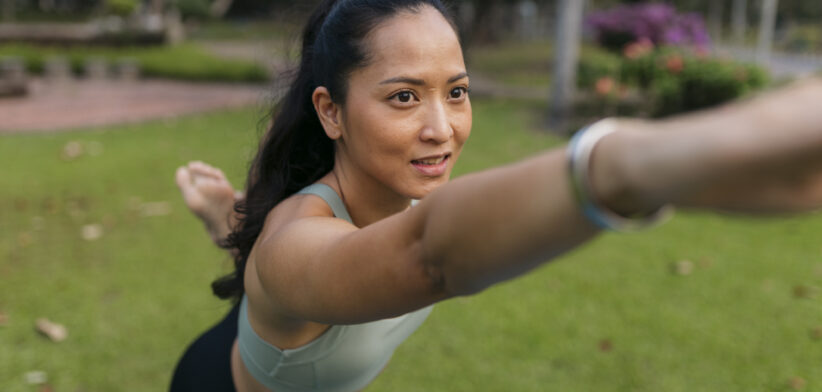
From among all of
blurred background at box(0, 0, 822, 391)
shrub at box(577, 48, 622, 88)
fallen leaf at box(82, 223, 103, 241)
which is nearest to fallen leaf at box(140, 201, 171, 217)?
blurred background at box(0, 0, 822, 391)

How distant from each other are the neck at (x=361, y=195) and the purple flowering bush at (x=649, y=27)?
10.9 meters

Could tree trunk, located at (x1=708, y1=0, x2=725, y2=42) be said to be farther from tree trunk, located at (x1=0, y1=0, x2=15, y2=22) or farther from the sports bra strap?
tree trunk, located at (x1=0, y1=0, x2=15, y2=22)

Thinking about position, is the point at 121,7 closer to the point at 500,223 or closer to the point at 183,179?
the point at 183,179

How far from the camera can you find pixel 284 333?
5.11ft

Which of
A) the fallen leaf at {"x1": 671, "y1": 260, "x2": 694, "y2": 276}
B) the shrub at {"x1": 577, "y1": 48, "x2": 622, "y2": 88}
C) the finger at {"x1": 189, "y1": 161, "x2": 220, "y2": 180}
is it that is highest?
the finger at {"x1": 189, "y1": 161, "x2": 220, "y2": 180}

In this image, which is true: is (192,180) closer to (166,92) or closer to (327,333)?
(327,333)

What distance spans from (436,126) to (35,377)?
311 centimetres

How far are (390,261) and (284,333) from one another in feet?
2.28

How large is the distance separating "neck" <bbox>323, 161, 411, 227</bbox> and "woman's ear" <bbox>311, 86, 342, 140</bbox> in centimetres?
10

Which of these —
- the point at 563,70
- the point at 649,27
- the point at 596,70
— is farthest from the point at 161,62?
the point at 596,70

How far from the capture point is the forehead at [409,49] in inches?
53.2

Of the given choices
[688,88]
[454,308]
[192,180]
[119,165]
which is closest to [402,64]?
[192,180]

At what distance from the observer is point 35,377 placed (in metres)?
3.56

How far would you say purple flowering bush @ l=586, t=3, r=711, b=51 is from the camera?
464 inches
